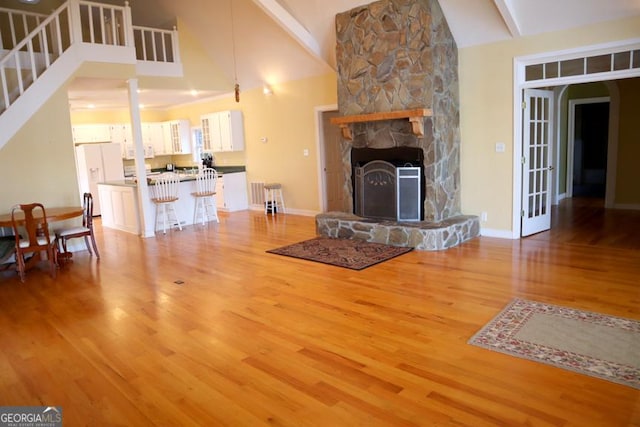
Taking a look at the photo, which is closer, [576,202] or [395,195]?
[395,195]

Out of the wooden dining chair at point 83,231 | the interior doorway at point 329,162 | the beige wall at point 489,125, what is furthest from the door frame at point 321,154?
the wooden dining chair at point 83,231

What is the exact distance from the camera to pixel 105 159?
10.1 meters

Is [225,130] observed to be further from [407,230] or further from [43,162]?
[407,230]

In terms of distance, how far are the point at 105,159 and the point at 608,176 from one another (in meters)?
10.2

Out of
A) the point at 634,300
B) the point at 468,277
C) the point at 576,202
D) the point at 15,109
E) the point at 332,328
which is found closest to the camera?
the point at 332,328

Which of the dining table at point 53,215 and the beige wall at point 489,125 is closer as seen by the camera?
the dining table at point 53,215

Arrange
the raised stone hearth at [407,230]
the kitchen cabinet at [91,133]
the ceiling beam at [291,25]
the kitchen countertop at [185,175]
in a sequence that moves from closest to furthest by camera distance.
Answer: the raised stone hearth at [407,230], the ceiling beam at [291,25], the kitchen countertop at [185,175], the kitchen cabinet at [91,133]

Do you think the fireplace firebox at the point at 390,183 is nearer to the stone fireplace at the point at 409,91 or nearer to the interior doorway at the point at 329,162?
the stone fireplace at the point at 409,91

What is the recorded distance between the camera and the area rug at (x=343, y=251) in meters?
5.33

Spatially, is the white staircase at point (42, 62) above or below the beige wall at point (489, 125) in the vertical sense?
above

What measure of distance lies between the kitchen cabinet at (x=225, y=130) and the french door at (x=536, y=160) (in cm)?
613

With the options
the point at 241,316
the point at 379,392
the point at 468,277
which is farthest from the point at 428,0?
the point at 379,392

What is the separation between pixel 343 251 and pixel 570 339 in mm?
3077

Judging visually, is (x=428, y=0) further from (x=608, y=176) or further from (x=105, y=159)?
(x=105, y=159)
